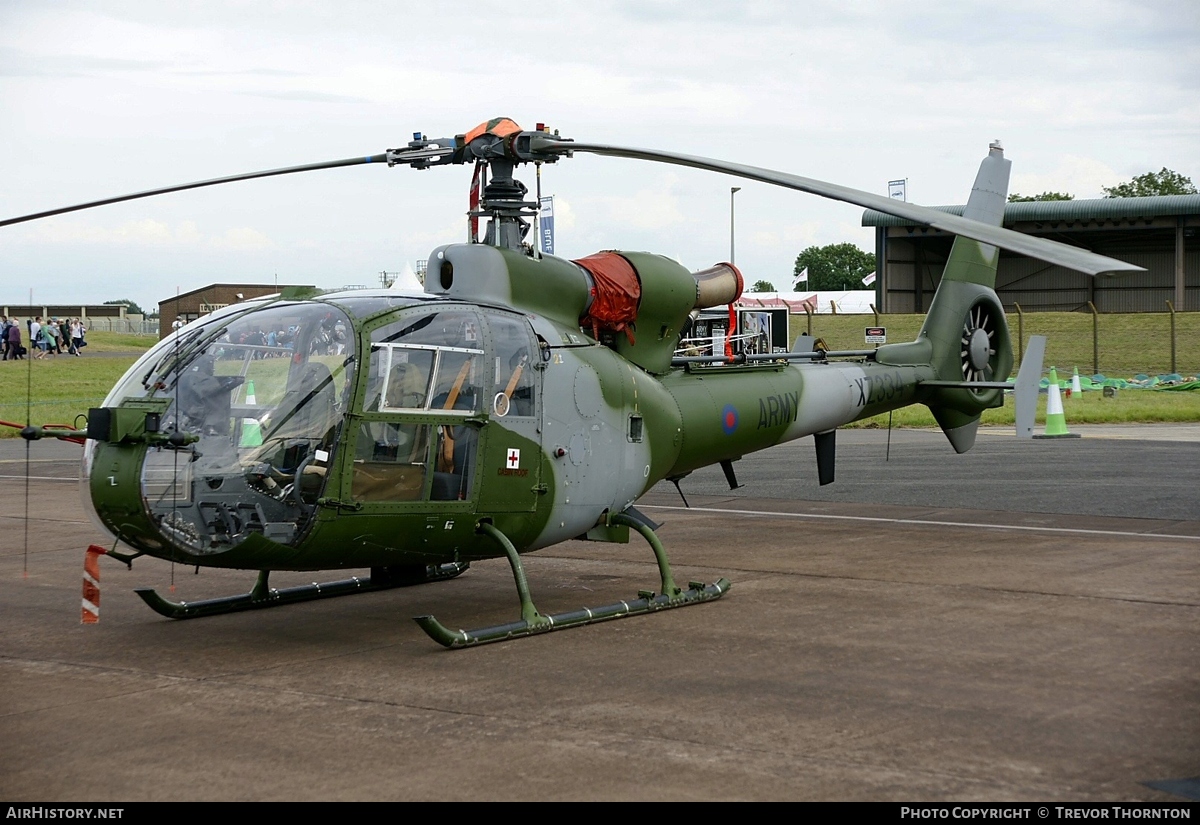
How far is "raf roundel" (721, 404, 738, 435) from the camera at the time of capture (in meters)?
11.1

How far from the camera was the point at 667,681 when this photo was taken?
7324 mm

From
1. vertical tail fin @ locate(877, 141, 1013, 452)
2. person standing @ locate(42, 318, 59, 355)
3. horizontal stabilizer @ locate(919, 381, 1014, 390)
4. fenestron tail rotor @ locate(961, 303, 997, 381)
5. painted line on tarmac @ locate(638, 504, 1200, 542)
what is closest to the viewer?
painted line on tarmac @ locate(638, 504, 1200, 542)

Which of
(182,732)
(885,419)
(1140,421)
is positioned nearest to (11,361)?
(885,419)

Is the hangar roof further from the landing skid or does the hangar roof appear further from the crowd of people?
the landing skid

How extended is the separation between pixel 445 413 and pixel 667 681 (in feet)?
7.75

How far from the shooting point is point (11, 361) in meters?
45.3

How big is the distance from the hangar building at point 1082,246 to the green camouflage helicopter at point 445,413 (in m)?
56.6

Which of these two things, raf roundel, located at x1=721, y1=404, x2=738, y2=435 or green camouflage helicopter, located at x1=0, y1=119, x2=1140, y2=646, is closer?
green camouflage helicopter, located at x1=0, y1=119, x2=1140, y2=646

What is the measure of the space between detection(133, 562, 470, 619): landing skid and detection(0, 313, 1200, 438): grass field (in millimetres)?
8532

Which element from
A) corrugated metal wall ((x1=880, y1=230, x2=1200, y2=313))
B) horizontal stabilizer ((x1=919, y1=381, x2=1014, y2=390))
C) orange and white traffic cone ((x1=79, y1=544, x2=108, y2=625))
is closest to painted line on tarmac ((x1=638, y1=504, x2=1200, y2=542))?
horizontal stabilizer ((x1=919, y1=381, x2=1014, y2=390))

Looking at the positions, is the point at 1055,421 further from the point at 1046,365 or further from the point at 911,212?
the point at 1046,365

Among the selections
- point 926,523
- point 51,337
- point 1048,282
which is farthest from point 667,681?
point 1048,282

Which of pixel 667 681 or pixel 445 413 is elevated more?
pixel 445 413
